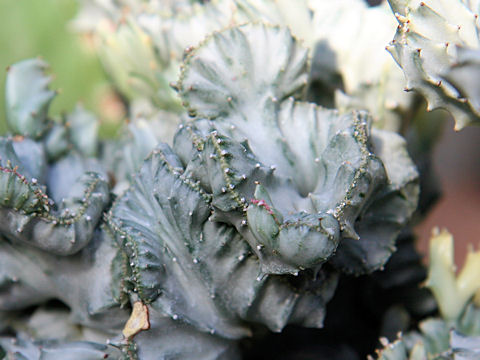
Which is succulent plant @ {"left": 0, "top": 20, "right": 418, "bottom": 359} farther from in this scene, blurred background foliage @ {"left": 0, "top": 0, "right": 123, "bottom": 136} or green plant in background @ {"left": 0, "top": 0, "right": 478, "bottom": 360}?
blurred background foliage @ {"left": 0, "top": 0, "right": 123, "bottom": 136}

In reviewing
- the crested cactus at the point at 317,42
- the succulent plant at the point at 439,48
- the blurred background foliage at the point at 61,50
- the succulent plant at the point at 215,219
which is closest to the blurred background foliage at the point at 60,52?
the blurred background foliage at the point at 61,50

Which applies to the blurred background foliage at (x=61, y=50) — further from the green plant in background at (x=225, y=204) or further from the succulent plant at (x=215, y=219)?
the succulent plant at (x=215, y=219)

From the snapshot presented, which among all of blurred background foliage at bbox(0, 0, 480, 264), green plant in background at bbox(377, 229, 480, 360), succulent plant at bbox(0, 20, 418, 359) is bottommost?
green plant in background at bbox(377, 229, 480, 360)

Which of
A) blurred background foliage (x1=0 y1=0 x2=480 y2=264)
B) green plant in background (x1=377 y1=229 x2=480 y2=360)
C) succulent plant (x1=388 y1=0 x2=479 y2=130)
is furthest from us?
blurred background foliage (x1=0 y1=0 x2=480 y2=264)

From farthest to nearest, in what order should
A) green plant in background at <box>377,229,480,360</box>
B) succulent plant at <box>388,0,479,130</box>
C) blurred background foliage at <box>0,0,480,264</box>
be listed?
blurred background foliage at <box>0,0,480,264</box>
green plant in background at <box>377,229,480,360</box>
succulent plant at <box>388,0,479,130</box>

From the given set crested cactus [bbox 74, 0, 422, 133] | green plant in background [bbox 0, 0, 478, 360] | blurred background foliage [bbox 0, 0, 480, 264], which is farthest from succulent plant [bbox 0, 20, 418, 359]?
blurred background foliage [bbox 0, 0, 480, 264]

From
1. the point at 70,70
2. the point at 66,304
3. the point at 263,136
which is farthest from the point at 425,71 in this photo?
the point at 70,70

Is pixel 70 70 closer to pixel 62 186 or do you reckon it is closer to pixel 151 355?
pixel 62 186
